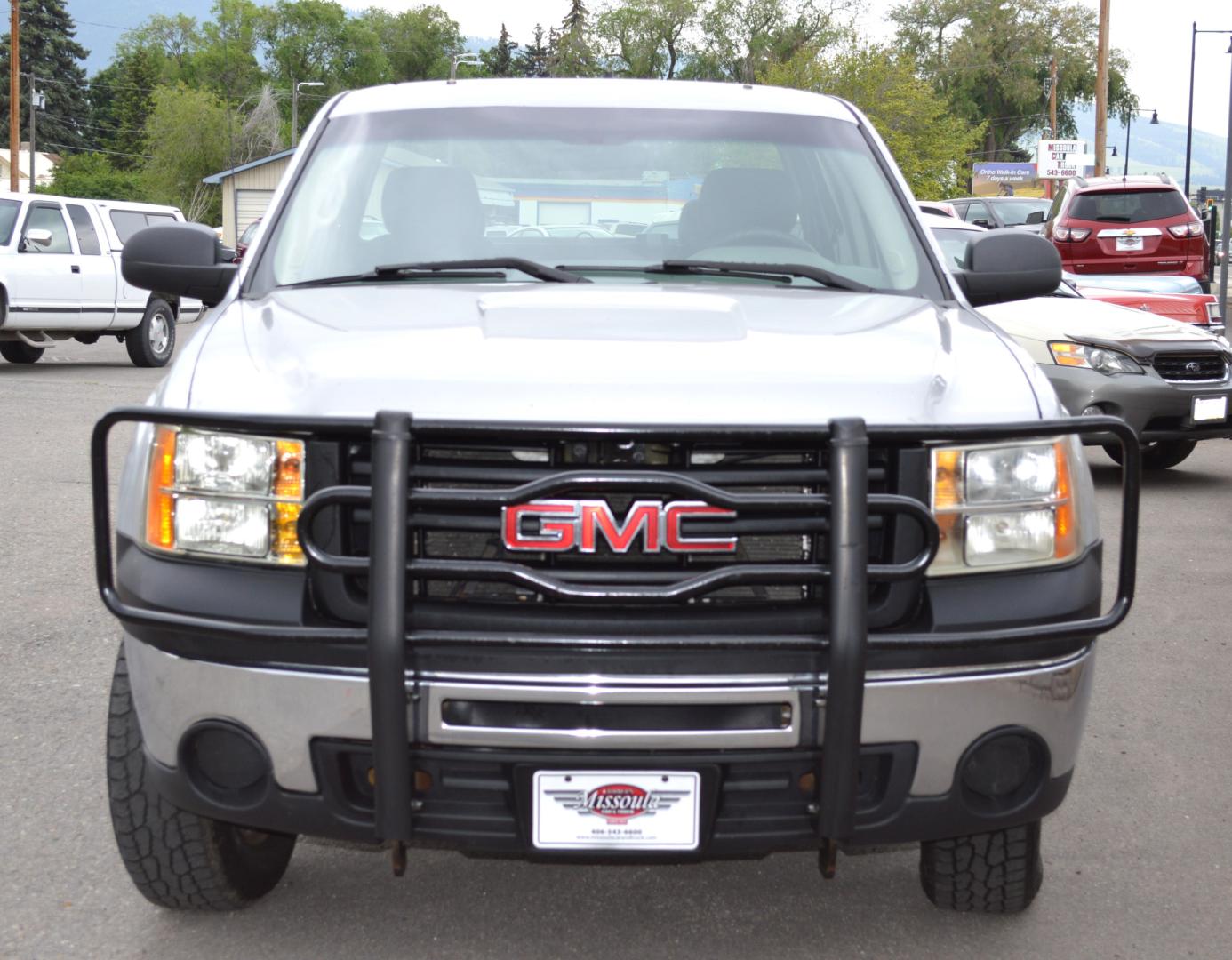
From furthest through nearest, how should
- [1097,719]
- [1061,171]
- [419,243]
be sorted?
1. [1061,171]
2. [1097,719]
3. [419,243]

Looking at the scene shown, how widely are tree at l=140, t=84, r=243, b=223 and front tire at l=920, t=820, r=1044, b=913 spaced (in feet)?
316

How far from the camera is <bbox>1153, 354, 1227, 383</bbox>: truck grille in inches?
394

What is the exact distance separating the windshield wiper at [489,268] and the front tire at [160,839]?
1129 millimetres

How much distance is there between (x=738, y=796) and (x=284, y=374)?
3.63ft

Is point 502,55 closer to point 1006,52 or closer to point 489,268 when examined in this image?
point 1006,52

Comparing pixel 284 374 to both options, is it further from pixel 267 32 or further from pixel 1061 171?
pixel 267 32

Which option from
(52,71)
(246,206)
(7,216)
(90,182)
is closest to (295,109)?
(246,206)

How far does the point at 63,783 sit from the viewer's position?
14.2 ft

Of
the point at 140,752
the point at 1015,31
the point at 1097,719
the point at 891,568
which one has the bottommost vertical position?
the point at 1097,719

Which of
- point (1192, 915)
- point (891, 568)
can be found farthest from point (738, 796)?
point (1192, 915)

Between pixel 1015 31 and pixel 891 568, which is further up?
pixel 1015 31

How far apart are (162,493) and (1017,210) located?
24.3 m

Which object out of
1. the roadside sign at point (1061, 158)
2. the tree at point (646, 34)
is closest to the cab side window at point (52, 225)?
the roadside sign at point (1061, 158)

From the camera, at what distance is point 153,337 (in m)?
18.9
